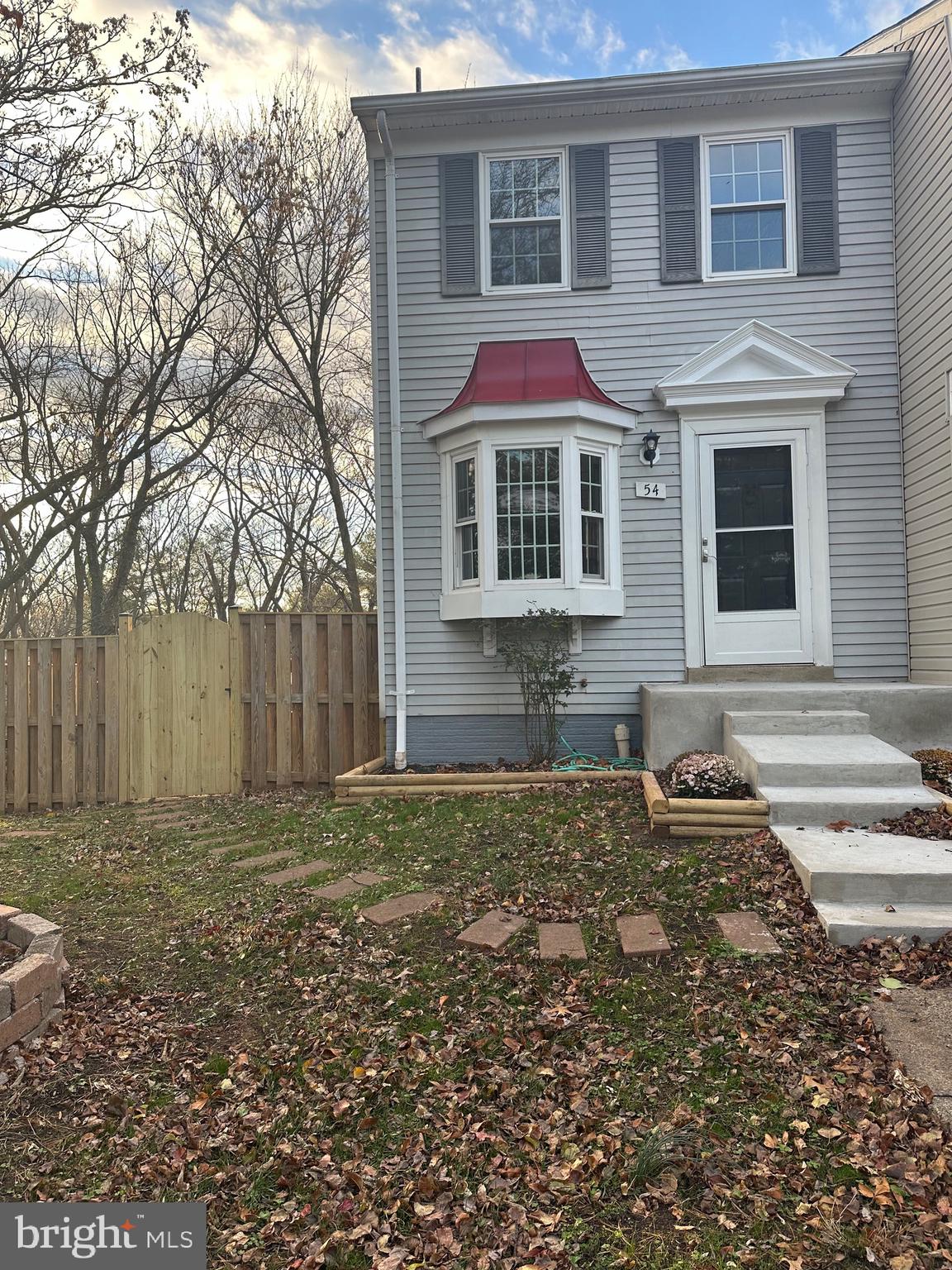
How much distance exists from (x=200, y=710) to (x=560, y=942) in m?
5.08

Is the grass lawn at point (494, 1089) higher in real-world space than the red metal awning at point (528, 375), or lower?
lower

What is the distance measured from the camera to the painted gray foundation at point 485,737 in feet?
22.4

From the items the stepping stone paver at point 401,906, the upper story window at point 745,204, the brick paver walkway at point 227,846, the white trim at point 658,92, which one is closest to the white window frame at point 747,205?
the upper story window at point 745,204

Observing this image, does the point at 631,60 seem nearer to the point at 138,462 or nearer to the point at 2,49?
the point at 2,49

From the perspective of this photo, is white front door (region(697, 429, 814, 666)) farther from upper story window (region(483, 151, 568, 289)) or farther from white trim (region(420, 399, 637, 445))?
upper story window (region(483, 151, 568, 289))

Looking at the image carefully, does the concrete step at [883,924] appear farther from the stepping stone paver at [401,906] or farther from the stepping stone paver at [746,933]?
the stepping stone paver at [401,906]

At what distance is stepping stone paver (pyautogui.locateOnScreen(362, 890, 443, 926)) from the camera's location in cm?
362

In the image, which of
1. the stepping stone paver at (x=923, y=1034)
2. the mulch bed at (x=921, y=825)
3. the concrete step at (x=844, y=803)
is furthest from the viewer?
the concrete step at (x=844, y=803)

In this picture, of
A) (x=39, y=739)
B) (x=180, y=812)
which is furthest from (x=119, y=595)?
(x=180, y=812)

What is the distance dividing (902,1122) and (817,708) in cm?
392

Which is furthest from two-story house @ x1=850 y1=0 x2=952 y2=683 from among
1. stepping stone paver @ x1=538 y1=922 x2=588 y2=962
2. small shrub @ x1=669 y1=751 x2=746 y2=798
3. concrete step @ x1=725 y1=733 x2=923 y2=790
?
stepping stone paver @ x1=538 y1=922 x2=588 y2=962

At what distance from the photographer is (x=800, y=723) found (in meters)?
5.29

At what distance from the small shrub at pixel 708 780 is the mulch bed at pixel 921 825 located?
85 cm

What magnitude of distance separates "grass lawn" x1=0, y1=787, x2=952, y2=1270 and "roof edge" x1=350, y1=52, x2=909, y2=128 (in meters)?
6.50
